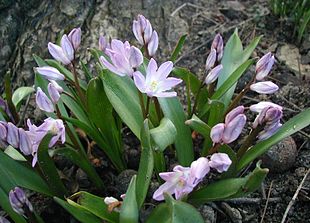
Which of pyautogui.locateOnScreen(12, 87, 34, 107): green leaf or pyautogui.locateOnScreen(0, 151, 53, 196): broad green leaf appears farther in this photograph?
pyautogui.locateOnScreen(12, 87, 34, 107): green leaf

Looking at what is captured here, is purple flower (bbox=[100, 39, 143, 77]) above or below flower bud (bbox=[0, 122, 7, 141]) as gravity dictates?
above

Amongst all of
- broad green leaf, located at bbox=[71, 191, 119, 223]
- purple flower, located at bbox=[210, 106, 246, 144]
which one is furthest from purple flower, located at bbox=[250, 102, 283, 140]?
broad green leaf, located at bbox=[71, 191, 119, 223]

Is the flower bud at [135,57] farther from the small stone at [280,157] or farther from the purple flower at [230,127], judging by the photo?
the small stone at [280,157]

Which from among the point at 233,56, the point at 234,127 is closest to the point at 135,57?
the point at 234,127

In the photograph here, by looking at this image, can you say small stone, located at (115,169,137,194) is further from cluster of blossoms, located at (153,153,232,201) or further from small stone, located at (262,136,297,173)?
small stone, located at (262,136,297,173)

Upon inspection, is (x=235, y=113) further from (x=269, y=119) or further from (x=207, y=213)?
(x=207, y=213)

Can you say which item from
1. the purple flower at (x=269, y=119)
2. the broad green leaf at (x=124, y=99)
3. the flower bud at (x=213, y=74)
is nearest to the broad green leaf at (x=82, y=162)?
the broad green leaf at (x=124, y=99)
